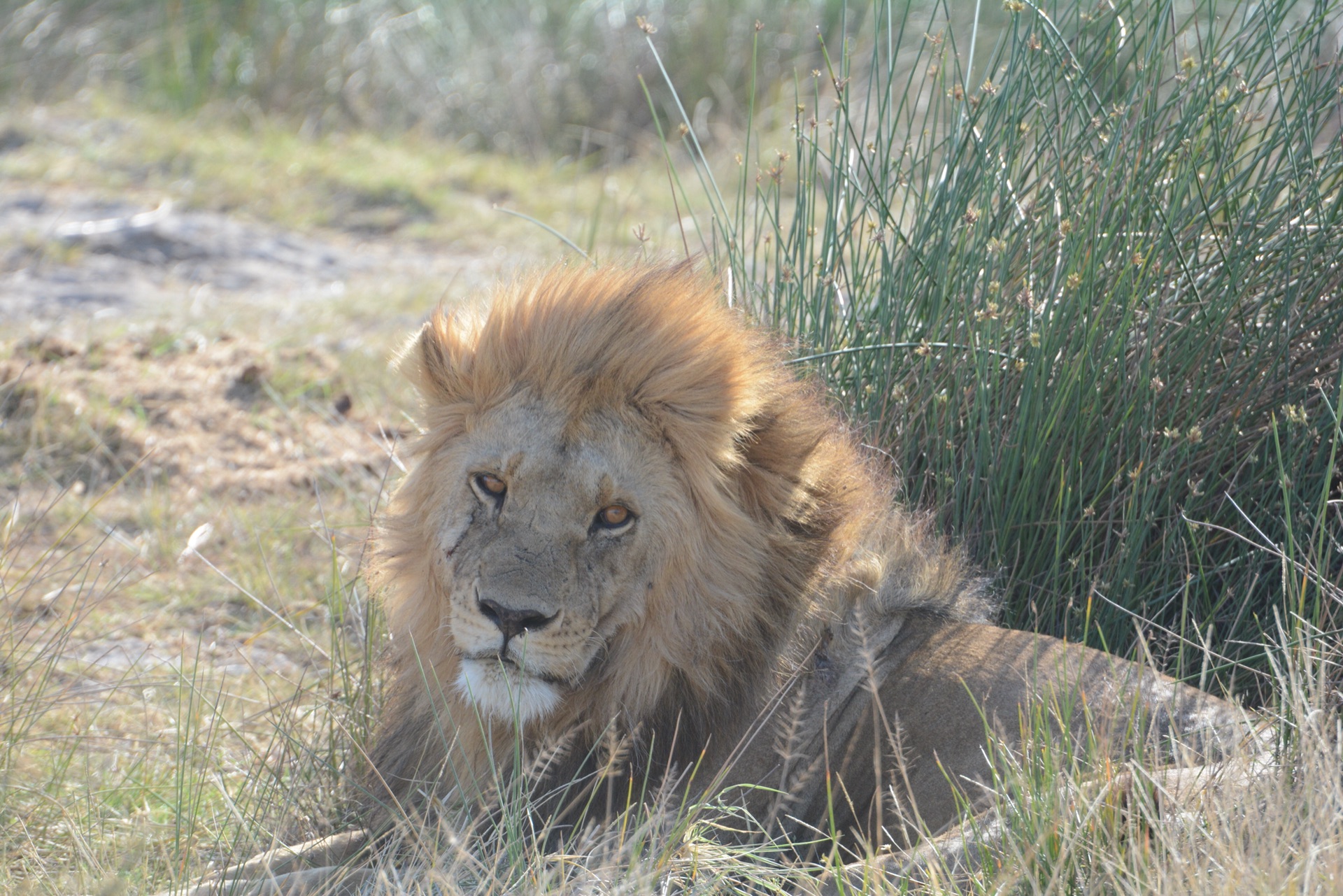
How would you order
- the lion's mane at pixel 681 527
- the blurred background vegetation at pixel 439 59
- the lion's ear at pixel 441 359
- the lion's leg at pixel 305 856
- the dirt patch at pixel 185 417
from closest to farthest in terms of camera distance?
1. the lion's leg at pixel 305 856
2. the lion's mane at pixel 681 527
3. the lion's ear at pixel 441 359
4. the dirt patch at pixel 185 417
5. the blurred background vegetation at pixel 439 59

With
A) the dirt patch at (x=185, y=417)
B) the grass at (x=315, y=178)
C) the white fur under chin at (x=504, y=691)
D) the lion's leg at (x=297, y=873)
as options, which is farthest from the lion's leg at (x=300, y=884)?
the grass at (x=315, y=178)

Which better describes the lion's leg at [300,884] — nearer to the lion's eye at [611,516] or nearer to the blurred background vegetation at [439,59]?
the lion's eye at [611,516]

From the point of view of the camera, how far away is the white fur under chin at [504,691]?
265 cm

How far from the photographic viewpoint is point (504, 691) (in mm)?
2654

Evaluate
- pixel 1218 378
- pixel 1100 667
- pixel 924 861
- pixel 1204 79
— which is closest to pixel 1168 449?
pixel 1218 378

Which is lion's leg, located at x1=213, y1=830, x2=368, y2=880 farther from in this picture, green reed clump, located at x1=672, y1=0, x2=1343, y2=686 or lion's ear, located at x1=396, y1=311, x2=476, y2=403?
green reed clump, located at x1=672, y1=0, x2=1343, y2=686

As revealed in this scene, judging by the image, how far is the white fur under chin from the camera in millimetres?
2646

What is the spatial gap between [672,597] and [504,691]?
43cm

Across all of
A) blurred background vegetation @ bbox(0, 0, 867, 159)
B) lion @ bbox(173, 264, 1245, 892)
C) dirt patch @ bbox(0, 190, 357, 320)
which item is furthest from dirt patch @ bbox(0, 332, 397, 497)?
blurred background vegetation @ bbox(0, 0, 867, 159)

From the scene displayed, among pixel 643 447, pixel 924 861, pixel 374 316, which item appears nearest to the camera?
pixel 924 861

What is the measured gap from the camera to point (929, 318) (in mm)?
3676

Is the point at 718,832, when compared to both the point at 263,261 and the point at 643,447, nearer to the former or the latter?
the point at 643,447

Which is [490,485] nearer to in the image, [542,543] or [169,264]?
[542,543]

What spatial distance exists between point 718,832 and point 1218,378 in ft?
6.04
